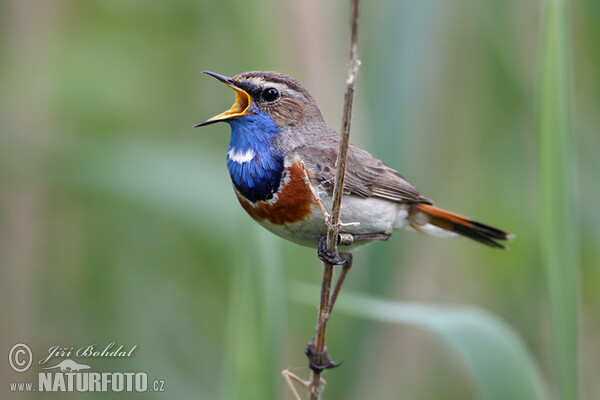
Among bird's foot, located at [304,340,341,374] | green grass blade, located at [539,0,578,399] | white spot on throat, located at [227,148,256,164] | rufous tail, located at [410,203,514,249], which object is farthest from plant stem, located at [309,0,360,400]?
rufous tail, located at [410,203,514,249]

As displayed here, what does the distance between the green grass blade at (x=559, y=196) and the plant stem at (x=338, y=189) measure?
2.42ft

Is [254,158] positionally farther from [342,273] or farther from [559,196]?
[559,196]

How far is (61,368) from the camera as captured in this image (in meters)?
3.08

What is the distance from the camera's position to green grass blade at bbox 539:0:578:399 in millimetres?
2227

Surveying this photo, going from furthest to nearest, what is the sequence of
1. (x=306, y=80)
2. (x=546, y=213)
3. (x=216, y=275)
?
(x=216, y=275)
(x=306, y=80)
(x=546, y=213)

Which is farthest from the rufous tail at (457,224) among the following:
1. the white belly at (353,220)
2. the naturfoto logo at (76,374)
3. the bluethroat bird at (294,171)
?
the naturfoto logo at (76,374)

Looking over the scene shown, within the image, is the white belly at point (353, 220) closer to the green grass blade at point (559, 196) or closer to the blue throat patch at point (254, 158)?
the blue throat patch at point (254, 158)

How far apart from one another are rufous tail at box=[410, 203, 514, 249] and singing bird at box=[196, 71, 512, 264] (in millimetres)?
273

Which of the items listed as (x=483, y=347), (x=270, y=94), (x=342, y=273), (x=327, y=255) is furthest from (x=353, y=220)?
(x=483, y=347)

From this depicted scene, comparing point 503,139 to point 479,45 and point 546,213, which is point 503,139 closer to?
point 479,45

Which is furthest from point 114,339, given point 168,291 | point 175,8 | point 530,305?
point 530,305

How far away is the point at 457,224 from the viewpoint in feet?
10.6

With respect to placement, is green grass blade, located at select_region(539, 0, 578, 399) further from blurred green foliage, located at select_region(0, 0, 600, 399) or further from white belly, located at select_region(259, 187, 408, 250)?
blurred green foliage, located at select_region(0, 0, 600, 399)

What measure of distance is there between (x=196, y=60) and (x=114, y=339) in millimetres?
1644
